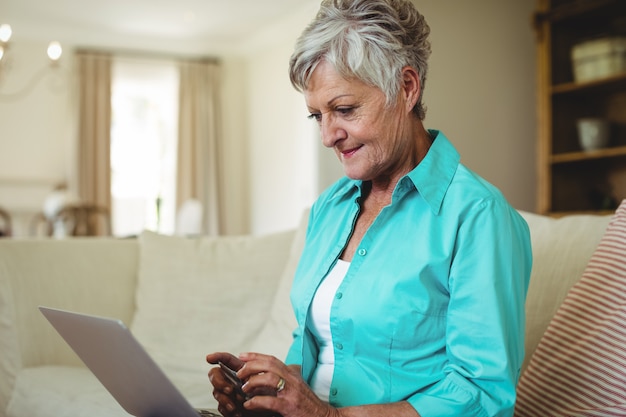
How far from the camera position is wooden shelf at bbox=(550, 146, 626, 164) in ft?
10.7

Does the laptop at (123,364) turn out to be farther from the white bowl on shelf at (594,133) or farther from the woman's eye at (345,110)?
the white bowl on shelf at (594,133)

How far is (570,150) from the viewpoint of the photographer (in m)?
3.71

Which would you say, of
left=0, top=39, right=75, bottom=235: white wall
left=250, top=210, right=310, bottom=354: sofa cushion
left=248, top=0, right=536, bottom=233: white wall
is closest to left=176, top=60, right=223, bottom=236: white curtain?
left=0, top=39, right=75, bottom=235: white wall

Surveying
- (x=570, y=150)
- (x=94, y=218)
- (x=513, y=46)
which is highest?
(x=513, y=46)

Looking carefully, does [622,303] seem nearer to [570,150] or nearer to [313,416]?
[313,416]

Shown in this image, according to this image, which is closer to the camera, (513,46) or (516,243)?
(516,243)

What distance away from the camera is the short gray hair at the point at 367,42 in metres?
1.16

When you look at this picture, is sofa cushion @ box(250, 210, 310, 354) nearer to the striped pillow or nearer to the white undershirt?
the white undershirt

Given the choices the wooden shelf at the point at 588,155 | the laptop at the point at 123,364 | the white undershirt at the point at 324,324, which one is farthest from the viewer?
the wooden shelf at the point at 588,155

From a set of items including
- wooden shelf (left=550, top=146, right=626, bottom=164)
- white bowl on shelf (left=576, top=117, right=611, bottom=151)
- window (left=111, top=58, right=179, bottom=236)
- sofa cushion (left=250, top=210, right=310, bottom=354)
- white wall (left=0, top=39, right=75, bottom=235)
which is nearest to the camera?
sofa cushion (left=250, top=210, right=310, bottom=354)

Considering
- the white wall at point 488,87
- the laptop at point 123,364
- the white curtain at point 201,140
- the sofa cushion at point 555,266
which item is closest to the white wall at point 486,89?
the white wall at point 488,87

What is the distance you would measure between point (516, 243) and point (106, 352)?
0.65 m

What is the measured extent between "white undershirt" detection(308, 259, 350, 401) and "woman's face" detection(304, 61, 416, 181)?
18 centimetres

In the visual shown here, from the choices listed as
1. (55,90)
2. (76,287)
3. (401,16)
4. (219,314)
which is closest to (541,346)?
(401,16)
